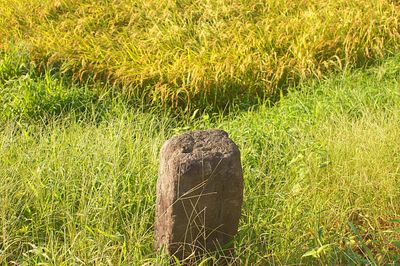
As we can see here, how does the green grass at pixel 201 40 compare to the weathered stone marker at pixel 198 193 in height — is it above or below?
below

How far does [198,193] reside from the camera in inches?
110

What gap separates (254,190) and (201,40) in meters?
2.70

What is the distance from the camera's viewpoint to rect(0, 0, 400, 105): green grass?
→ 544cm

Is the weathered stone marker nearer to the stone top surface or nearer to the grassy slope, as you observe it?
the stone top surface

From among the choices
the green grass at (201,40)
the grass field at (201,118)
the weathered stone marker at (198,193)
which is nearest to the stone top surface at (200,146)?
the weathered stone marker at (198,193)

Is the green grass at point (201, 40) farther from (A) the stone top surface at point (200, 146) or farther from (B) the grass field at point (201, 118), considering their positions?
(A) the stone top surface at point (200, 146)

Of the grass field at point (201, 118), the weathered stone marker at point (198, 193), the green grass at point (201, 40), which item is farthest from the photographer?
the green grass at point (201, 40)

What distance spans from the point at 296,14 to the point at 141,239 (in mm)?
3805

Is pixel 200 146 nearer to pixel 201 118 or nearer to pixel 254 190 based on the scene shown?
pixel 254 190

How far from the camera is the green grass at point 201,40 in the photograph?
544 cm

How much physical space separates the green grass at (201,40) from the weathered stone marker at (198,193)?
2.39m

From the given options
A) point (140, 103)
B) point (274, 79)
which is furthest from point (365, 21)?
point (140, 103)

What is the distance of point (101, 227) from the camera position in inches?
121

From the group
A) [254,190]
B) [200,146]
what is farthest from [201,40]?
[200,146]
